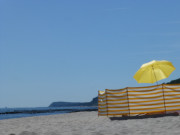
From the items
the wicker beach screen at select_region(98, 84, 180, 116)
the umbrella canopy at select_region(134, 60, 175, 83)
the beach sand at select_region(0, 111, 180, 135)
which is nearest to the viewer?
the beach sand at select_region(0, 111, 180, 135)

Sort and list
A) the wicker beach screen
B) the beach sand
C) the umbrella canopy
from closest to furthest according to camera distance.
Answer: the beach sand
the wicker beach screen
the umbrella canopy

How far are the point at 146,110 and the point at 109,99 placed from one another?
2.02 m

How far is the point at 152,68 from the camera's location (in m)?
14.9

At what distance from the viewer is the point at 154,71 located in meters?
14.9

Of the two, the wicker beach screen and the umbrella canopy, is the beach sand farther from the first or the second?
the umbrella canopy

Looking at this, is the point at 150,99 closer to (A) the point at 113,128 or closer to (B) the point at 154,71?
(B) the point at 154,71

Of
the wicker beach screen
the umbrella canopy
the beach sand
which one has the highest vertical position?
the umbrella canopy

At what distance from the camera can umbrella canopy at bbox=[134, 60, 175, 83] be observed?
1482 centimetres

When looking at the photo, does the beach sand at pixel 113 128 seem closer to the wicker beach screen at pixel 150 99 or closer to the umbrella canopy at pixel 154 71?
the wicker beach screen at pixel 150 99

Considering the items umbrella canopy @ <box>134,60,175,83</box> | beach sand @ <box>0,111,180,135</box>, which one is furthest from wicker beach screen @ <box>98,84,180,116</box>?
umbrella canopy @ <box>134,60,175,83</box>

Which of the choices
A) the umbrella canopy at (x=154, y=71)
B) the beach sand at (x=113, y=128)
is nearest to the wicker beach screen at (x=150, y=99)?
the beach sand at (x=113, y=128)

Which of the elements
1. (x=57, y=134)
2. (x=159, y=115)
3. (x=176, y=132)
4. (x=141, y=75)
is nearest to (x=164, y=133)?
(x=176, y=132)

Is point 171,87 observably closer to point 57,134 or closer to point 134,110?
point 134,110

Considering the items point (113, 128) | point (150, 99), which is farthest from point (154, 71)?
point (113, 128)
